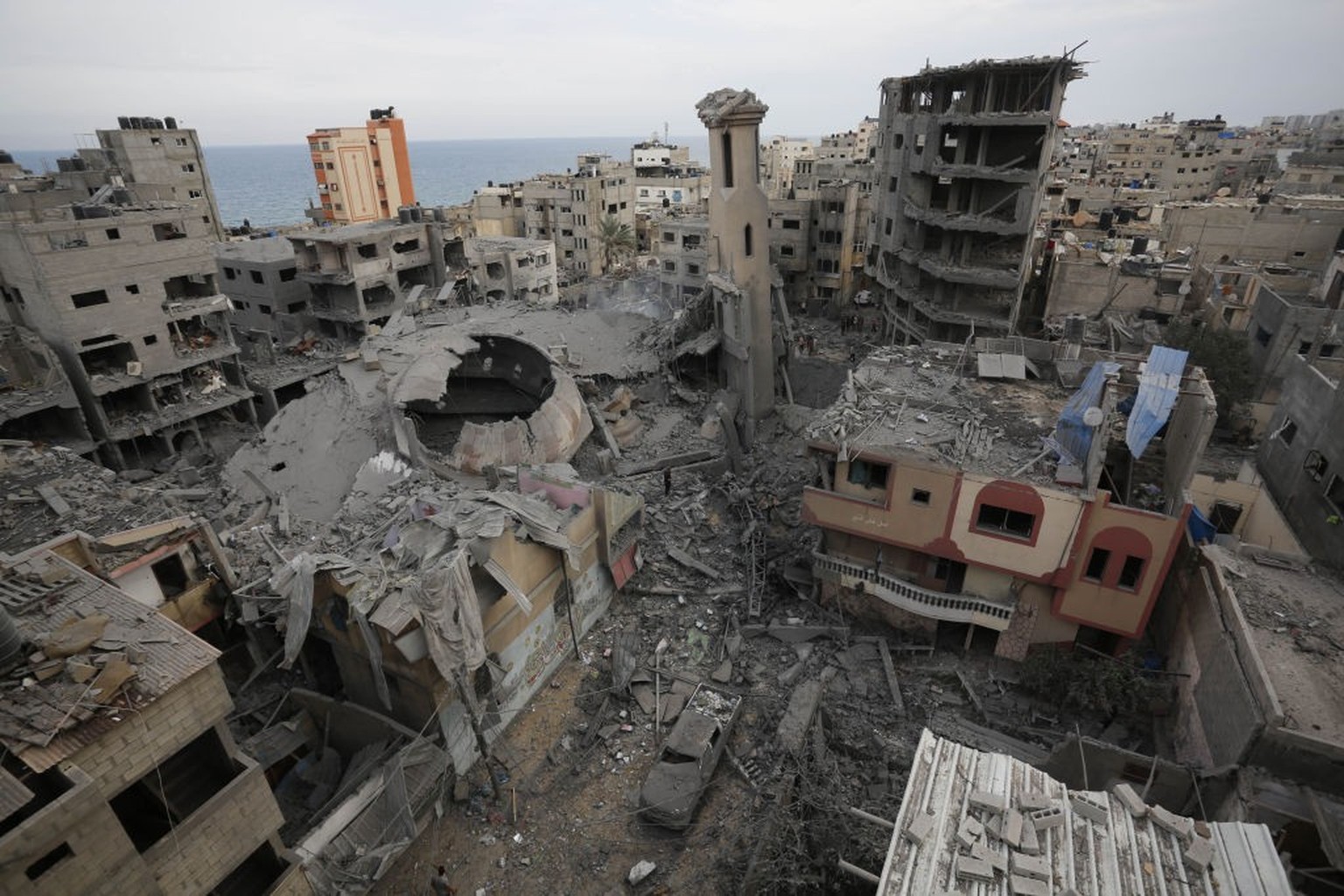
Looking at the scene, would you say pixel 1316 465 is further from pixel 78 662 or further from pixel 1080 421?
pixel 78 662

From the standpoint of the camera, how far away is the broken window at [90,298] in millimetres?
28750

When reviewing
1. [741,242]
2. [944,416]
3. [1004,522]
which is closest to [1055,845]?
[1004,522]

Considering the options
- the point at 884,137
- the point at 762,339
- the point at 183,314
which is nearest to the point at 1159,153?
the point at 884,137

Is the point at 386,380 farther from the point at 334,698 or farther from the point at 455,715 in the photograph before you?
the point at 455,715

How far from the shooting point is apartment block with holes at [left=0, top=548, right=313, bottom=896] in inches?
298

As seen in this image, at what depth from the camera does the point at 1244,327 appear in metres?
31.1

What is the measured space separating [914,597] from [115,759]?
53.8 feet

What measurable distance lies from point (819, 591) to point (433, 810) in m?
11.5

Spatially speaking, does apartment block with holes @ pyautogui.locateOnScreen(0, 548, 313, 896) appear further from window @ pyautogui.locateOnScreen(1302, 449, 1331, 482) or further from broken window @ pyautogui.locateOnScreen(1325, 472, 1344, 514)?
window @ pyautogui.locateOnScreen(1302, 449, 1331, 482)

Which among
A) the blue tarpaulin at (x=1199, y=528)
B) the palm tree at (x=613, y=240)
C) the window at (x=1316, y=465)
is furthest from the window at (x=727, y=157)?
the palm tree at (x=613, y=240)

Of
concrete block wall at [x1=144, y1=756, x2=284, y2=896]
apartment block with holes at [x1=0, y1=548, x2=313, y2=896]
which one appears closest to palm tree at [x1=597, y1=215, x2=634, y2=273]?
apartment block with holes at [x1=0, y1=548, x2=313, y2=896]

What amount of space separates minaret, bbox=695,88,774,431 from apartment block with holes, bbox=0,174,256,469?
2586cm

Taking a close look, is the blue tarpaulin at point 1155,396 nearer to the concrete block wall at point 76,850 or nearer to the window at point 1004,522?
the window at point 1004,522

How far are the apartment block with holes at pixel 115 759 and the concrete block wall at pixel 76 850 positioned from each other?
14mm
